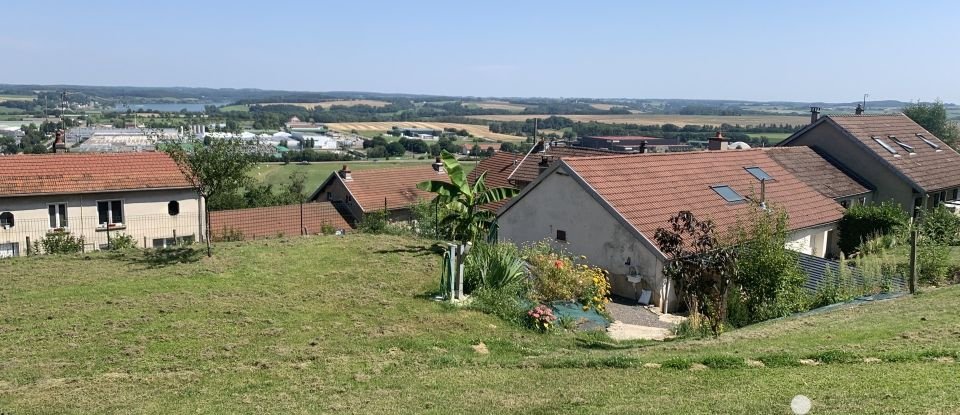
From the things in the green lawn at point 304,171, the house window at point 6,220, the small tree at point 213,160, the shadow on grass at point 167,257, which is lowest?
the green lawn at point 304,171

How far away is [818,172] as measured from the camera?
103 ft

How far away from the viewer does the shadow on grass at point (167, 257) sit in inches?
746

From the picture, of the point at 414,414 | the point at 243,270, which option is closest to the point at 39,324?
the point at 243,270

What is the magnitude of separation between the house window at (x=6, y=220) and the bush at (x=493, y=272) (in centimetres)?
2084

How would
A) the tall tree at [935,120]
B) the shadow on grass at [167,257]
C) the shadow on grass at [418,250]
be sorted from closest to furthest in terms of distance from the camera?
the shadow on grass at [167,257] < the shadow on grass at [418,250] < the tall tree at [935,120]

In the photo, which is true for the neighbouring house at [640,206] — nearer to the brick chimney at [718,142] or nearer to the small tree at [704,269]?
the small tree at [704,269]

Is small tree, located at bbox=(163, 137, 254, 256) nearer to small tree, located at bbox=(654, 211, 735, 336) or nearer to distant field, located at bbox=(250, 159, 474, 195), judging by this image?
small tree, located at bbox=(654, 211, 735, 336)

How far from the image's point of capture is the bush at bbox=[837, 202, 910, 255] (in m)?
25.8

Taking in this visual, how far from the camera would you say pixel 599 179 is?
22.7m

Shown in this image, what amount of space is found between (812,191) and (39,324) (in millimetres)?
26338

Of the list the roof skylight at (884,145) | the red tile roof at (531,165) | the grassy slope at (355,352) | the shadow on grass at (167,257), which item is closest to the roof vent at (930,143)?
the roof skylight at (884,145)

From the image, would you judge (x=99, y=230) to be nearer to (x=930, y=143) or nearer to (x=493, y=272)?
(x=493, y=272)

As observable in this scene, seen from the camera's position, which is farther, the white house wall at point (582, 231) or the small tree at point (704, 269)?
the white house wall at point (582, 231)

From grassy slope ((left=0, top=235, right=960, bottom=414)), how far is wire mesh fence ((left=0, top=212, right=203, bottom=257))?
10415 millimetres
